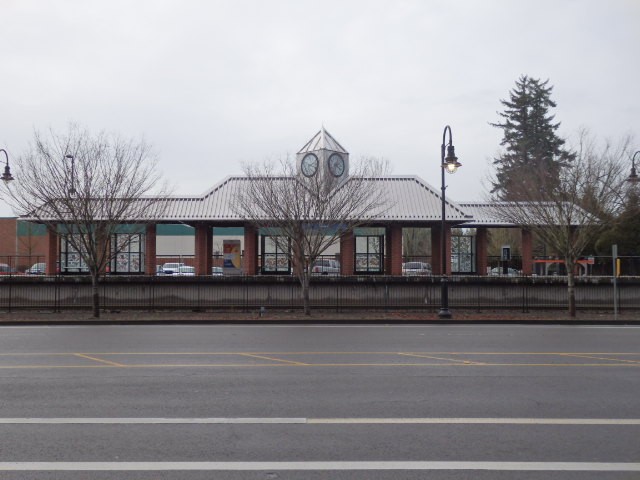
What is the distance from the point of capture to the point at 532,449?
6.36 meters

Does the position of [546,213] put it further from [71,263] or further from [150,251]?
[71,263]

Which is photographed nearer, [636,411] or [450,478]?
[450,478]

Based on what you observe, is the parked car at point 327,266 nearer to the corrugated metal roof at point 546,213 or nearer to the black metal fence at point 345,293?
the corrugated metal roof at point 546,213

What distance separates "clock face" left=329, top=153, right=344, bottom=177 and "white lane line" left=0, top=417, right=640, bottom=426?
29.2m

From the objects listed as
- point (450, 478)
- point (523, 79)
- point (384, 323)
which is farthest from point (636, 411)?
point (523, 79)

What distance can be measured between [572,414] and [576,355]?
5.78 metres

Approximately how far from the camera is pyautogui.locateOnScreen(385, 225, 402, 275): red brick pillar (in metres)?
34.9

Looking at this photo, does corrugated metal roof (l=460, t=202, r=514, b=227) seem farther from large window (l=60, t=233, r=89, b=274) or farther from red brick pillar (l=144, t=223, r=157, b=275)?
large window (l=60, t=233, r=89, b=274)

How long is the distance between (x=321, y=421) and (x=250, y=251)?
28.6 metres

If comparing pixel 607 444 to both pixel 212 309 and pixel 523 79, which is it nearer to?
pixel 212 309

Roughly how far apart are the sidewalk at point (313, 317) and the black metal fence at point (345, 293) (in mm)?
390

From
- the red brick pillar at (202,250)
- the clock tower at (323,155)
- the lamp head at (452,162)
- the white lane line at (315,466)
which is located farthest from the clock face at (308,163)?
the white lane line at (315,466)

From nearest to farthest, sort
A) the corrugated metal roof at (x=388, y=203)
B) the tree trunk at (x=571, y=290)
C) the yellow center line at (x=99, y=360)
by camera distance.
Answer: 1. the yellow center line at (x=99, y=360)
2. the tree trunk at (x=571, y=290)
3. the corrugated metal roof at (x=388, y=203)

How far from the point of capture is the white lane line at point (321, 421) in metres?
7.37
